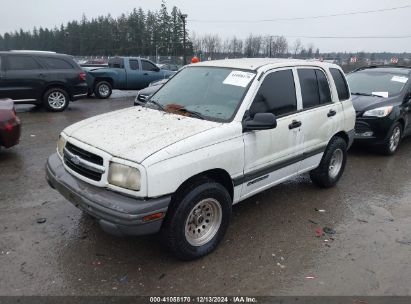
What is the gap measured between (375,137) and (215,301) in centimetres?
559

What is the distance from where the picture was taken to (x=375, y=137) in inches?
286

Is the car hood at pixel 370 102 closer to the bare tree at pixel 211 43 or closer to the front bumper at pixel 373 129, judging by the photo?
the front bumper at pixel 373 129

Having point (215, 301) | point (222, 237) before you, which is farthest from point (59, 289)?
point (222, 237)

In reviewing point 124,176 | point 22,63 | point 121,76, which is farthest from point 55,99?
point 124,176

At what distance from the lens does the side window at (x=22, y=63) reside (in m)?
10.6

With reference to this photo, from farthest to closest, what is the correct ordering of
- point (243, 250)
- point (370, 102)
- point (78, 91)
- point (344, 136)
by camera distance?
point (78, 91)
point (370, 102)
point (344, 136)
point (243, 250)

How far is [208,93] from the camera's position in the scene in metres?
4.20

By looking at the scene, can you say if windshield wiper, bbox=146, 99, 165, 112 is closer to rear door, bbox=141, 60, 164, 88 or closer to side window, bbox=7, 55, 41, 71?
side window, bbox=7, 55, 41, 71

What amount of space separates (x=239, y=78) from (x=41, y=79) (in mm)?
8839

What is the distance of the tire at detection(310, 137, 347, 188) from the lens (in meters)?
5.27

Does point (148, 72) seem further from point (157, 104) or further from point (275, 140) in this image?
point (275, 140)

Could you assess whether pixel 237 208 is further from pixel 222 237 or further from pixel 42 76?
pixel 42 76

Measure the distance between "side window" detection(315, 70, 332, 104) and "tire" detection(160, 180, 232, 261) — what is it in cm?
229

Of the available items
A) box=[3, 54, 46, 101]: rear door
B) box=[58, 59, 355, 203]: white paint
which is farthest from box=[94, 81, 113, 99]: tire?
box=[58, 59, 355, 203]: white paint
